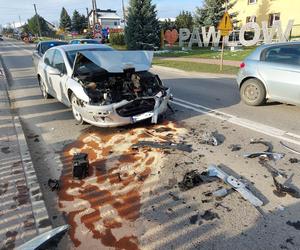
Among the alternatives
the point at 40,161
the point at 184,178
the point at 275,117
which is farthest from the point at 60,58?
the point at 275,117

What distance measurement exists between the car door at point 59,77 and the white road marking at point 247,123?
3041mm

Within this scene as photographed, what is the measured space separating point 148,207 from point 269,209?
139 cm

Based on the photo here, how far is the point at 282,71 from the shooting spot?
6.61 metres

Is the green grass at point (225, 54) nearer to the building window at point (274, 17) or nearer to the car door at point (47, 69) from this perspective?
the building window at point (274, 17)

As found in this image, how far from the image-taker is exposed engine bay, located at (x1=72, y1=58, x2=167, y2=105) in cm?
579

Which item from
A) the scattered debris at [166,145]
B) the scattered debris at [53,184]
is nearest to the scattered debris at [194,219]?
the scattered debris at [166,145]

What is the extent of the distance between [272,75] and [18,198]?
586cm

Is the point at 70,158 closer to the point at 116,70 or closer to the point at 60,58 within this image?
the point at 116,70

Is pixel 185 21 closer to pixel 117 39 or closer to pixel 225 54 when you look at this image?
pixel 117 39

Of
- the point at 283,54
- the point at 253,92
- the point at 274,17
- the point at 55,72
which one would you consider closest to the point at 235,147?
the point at 253,92

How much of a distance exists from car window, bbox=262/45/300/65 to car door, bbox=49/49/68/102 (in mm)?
4820

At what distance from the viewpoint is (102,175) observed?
4.31 metres

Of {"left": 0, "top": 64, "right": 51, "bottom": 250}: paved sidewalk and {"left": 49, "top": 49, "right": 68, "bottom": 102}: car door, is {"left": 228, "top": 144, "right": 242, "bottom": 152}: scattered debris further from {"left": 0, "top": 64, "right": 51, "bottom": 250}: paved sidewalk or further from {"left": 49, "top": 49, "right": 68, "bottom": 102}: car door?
{"left": 49, "top": 49, "right": 68, "bottom": 102}: car door

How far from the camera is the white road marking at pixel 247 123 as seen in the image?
17.6 ft
